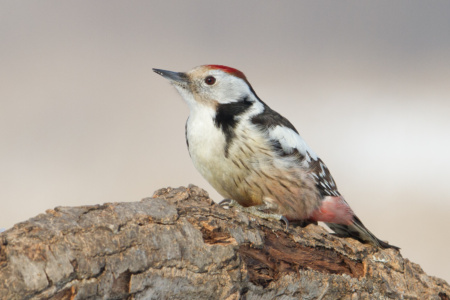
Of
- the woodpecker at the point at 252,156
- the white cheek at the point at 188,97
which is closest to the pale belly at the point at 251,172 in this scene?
the woodpecker at the point at 252,156

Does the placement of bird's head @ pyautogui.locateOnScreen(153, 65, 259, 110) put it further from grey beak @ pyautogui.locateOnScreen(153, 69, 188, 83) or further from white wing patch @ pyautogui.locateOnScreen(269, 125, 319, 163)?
white wing patch @ pyautogui.locateOnScreen(269, 125, 319, 163)

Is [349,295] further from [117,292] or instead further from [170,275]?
[117,292]

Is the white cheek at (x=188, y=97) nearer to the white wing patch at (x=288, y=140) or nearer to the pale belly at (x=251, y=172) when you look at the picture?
the pale belly at (x=251, y=172)

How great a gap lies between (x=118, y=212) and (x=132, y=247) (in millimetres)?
110

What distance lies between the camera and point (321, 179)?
213cm

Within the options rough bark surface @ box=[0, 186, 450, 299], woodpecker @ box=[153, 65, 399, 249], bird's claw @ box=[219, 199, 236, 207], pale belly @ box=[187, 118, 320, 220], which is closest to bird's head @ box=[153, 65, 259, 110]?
woodpecker @ box=[153, 65, 399, 249]

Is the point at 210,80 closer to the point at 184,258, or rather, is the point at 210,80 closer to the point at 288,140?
the point at 288,140

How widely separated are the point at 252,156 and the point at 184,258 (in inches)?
25.4

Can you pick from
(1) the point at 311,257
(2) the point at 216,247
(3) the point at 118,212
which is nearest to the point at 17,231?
(3) the point at 118,212

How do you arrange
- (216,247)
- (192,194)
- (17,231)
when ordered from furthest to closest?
(192,194), (216,247), (17,231)

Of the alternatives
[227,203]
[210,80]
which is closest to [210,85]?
[210,80]

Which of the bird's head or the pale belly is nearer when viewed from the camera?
the pale belly

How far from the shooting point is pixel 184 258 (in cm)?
139

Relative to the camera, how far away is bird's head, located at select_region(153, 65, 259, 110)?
2.13 meters
